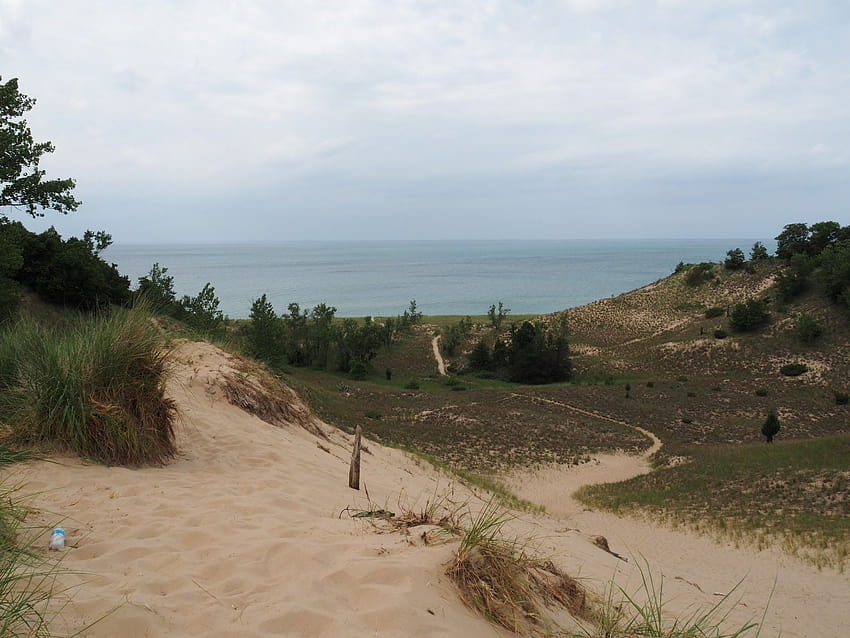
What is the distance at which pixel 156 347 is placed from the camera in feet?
23.0

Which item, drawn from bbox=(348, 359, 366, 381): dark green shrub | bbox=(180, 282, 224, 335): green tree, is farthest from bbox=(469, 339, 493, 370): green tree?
bbox=(180, 282, 224, 335): green tree

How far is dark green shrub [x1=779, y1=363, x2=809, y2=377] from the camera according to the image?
43884mm

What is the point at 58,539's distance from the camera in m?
4.11

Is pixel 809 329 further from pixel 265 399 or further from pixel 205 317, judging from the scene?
pixel 265 399

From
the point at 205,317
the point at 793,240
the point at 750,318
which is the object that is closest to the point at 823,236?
the point at 793,240

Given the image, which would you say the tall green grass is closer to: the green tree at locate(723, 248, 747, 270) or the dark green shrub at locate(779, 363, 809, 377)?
the dark green shrub at locate(779, 363, 809, 377)

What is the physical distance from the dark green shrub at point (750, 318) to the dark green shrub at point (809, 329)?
4259mm

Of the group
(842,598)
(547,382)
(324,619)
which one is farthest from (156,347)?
(547,382)

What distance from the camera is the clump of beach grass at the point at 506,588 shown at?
3.69 meters

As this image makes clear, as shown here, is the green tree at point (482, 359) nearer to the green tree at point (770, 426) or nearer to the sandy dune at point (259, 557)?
the green tree at point (770, 426)

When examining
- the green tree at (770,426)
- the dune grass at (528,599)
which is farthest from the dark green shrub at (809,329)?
the dune grass at (528,599)

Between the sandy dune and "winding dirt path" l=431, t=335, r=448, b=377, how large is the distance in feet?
155

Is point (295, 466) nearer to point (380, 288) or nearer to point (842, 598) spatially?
point (842, 598)

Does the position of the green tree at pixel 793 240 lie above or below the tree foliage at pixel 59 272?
above
